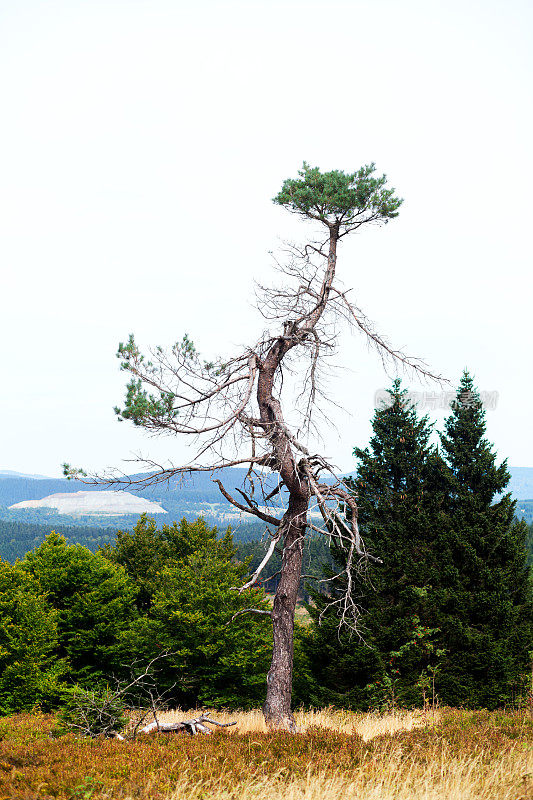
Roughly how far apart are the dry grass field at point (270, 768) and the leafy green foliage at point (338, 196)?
29.3 ft

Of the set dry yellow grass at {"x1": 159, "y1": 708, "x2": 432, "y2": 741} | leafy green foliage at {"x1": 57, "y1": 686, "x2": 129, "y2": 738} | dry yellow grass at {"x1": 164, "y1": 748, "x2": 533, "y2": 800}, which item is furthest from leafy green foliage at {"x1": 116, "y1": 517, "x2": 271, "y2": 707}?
dry yellow grass at {"x1": 164, "y1": 748, "x2": 533, "y2": 800}

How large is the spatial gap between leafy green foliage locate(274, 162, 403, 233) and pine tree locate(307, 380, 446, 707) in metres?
6.16

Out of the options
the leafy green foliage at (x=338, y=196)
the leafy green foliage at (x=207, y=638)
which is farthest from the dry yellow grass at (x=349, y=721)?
the leafy green foliage at (x=338, y=196)

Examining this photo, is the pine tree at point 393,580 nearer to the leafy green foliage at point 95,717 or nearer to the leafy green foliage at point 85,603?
the leafy green foliage at point 95,717

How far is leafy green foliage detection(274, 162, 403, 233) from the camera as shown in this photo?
10.9 meters

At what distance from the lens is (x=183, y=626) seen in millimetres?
18500

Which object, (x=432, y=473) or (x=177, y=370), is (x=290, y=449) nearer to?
(x=177, y=370)

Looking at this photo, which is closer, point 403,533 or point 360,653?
point 360,653

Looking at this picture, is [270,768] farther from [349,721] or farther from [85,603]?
[85,603]

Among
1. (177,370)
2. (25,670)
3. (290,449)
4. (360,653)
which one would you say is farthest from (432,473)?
(25,670)

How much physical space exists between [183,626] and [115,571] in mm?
12147

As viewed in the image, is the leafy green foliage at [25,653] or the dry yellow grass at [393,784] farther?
the leafy green foliage at [25,653]

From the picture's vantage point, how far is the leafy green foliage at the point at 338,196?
35.9ft

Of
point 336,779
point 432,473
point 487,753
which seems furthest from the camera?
point 432,473
